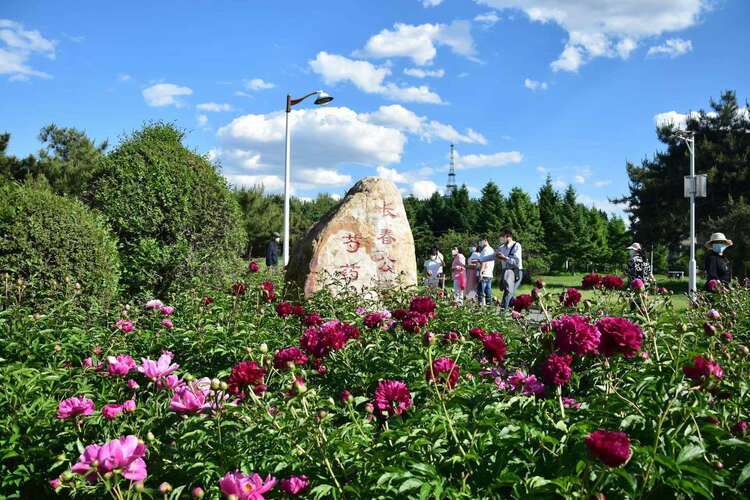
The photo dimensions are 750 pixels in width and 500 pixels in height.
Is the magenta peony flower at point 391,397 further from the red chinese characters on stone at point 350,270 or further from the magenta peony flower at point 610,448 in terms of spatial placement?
the red chinese characters on stone at point 350,270

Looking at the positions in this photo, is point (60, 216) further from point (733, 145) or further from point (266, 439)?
point (733, 145)

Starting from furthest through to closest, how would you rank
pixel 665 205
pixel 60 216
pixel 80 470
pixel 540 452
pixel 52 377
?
pixel 665 205
pixel 60 216
pixel 52 377
pixel 540 452
pixel 80 470

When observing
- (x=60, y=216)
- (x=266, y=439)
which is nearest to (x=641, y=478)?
(x=266, y=439)

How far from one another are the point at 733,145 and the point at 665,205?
4780mm

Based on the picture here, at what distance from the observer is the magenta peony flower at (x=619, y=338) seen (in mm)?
2139

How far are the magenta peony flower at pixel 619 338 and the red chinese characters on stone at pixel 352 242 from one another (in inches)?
258

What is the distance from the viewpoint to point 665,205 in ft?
114

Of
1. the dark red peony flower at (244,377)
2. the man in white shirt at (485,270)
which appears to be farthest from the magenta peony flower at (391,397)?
the man in white shirt at (485,270)

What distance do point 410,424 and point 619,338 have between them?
836 mm

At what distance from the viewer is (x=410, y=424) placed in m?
2.23

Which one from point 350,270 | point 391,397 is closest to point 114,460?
point 391,397

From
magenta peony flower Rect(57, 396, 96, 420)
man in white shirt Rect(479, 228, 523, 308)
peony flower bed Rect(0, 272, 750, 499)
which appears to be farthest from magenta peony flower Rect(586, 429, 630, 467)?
man in white shirt Rect(479, 228, 523, 308)

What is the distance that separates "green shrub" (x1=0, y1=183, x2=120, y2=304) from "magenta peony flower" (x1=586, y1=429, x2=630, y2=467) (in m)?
5.73

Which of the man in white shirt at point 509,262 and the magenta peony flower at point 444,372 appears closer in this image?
the magenta peony flower at point 444,372
